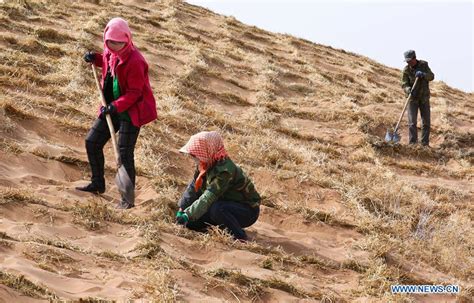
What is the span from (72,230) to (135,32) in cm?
852

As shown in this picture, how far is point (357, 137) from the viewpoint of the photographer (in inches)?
408

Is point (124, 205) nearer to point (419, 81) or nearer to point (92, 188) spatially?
point (92, 188)

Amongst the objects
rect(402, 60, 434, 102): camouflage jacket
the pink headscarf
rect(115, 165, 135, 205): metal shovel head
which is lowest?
rect(115, 165, 135, 205): metal shovel head

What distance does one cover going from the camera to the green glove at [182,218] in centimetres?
532

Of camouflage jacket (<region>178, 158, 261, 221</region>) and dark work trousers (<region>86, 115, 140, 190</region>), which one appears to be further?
Answer: dark work trousers (<region>86, 115, 140, 190</region>)

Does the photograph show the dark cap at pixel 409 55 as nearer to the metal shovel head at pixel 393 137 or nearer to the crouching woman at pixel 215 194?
the metal shovel head at pixel 393 137

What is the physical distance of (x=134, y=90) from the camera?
18.0 ft

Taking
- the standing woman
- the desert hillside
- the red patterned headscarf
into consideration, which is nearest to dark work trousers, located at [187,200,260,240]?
the desert hillside

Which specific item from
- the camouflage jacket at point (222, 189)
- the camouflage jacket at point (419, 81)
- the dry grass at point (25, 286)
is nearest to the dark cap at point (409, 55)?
the camouflage jacket at point (419, 81)

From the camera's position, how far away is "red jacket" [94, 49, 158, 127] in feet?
17.9

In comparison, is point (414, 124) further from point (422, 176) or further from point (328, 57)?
point (328, 57)

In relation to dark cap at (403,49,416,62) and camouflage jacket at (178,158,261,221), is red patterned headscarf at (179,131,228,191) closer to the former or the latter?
camouflage jacket at (178,158,261,221)

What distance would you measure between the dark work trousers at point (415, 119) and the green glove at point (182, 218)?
6.38 m

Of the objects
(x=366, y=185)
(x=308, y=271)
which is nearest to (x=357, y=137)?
(x=366, y=185)
